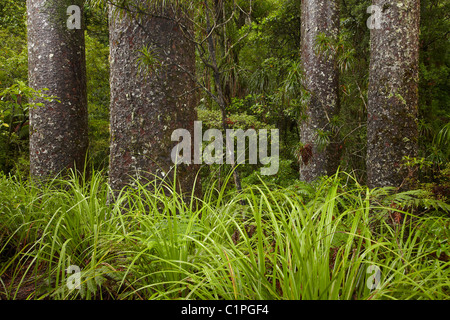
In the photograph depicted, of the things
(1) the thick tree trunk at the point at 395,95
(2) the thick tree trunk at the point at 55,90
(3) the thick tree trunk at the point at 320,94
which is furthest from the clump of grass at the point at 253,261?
(3) the thick tree trunk at the point at 320,94

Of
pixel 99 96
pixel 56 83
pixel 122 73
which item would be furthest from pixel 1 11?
pixel 122 73

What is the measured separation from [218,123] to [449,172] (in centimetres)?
429

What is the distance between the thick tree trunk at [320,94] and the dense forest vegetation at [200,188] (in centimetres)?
2

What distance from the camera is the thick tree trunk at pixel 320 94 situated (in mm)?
4039

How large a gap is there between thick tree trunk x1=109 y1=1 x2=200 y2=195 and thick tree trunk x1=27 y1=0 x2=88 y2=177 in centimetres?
171

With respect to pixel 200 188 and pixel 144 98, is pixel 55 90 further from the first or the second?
pixel 200 188

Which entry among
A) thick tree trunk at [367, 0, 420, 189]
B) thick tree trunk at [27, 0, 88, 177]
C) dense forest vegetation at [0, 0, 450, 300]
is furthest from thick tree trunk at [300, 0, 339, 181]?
thick tree trunk at [27, 0, 88, 177]

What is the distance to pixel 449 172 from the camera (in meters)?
2.37

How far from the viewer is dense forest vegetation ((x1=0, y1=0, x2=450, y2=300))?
1.35 metres

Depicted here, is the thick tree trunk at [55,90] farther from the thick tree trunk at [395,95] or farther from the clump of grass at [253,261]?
the thick tree trunk at [395,95]

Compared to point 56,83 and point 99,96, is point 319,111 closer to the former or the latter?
point 56,83

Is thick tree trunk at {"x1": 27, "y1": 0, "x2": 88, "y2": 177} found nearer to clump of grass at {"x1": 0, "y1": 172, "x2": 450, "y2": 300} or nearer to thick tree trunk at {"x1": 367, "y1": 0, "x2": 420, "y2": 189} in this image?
clump of grass at {"x1": 0, "y1": 172, "x2": 450, "y2": 300}
